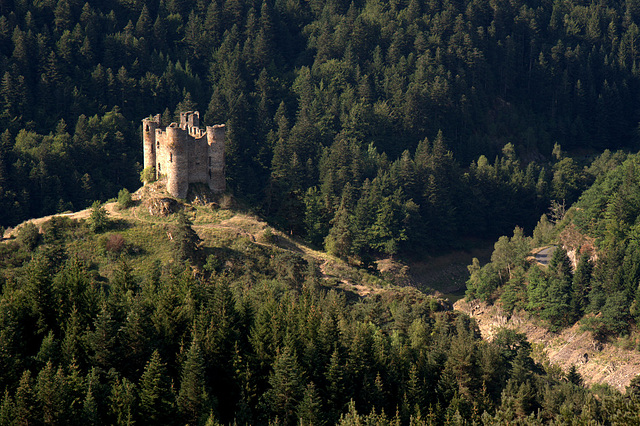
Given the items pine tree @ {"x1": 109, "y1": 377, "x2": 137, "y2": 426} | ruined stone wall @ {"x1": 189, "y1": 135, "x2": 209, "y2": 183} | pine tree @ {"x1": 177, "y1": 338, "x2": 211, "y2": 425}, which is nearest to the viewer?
pine tree @ {"x1": 109, "y1": 377, "x2": 137, "y2": 426}

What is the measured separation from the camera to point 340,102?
15188cm

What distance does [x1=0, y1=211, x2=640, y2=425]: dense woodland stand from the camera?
63875 mm

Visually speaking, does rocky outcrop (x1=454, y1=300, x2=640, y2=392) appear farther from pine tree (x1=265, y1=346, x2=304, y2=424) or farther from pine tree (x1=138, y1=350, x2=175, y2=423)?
pine tree (x1=138, y1=350, x2=175, y2=423)

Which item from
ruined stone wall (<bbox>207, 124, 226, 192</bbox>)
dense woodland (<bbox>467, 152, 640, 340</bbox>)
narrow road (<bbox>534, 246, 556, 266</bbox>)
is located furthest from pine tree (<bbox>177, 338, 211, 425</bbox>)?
narrow road (<bbox>534, 246, 556, 266</bbox>)

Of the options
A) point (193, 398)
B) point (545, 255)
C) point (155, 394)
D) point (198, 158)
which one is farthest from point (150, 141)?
point (545, 255)

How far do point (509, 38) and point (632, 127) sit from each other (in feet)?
77.8

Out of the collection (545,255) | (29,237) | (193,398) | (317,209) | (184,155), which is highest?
(184,155)

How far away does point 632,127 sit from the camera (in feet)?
564

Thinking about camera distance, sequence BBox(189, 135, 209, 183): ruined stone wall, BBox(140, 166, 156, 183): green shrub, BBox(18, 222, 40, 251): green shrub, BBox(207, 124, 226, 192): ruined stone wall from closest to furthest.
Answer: BBox(18, 222, 40, 251): green shrub → BBox(189, 135, 209, 183): ruined stone wall → BBox(207, 124, 226, 192): ruined stone wall → BBox(140, 166, 156, 183): green shrub

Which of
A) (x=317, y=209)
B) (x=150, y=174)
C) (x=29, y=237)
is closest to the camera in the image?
(x=29, y=237)

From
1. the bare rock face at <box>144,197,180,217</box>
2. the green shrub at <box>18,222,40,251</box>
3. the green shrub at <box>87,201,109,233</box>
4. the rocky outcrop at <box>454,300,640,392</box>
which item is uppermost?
the bare rock face at <box>144,197,180,217</box>

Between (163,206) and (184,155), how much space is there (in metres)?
4.99

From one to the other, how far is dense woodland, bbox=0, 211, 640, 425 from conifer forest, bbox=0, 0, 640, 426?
20 centimetres

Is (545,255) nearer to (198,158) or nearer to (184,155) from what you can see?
(198,158)
